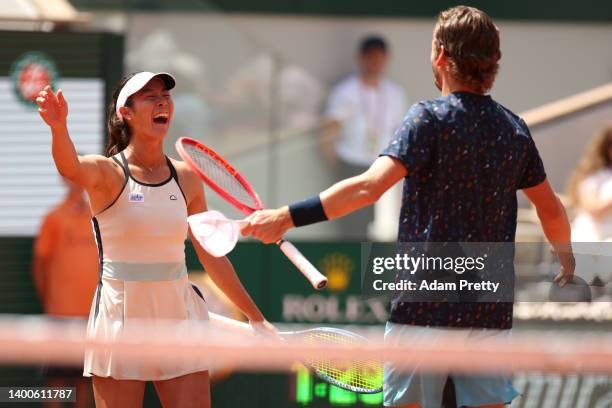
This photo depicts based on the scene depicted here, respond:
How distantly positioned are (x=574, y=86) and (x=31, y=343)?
6210 mm

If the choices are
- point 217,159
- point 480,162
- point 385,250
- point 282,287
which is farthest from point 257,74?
point 480,162

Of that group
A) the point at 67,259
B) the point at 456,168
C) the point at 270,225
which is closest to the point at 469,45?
the point at 456,168

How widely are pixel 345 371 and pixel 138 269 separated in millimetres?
862

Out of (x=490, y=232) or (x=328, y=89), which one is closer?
(x=490, y=232)

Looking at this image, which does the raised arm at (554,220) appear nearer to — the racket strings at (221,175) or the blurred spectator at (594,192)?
the racket strings at (221,175)

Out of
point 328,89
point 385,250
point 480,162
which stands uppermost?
Result: point 328,89

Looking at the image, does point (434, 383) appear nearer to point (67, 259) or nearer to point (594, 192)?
point (594, 192)

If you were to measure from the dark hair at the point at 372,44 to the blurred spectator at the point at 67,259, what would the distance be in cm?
221

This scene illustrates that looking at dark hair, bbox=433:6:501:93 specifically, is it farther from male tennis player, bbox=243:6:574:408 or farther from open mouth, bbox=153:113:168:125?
open mouth, bbox=153:113:168:125

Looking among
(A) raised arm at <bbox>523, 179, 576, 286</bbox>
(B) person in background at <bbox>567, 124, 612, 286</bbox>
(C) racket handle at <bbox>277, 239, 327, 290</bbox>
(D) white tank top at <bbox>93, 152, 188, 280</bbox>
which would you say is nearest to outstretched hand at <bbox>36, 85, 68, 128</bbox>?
(D) white tank top at <bbox>93, 152, 188, 280</bbox>

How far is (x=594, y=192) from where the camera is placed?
6641 mm

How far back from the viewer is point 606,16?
788cm

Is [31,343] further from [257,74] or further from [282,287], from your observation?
[257,74]

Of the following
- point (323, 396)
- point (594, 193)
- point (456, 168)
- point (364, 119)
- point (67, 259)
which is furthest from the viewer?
point (364, 119)
